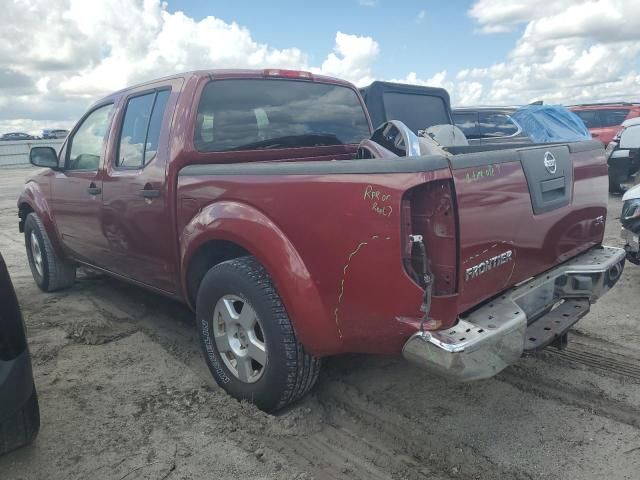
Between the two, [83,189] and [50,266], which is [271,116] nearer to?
[83,189]

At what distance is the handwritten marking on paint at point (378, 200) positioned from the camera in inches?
84.4

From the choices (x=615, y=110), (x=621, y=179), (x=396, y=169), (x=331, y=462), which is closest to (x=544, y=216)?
(x=396, y=169)

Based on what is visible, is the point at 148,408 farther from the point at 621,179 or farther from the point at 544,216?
the point at 621,179

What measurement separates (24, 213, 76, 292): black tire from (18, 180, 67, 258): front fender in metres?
0.11

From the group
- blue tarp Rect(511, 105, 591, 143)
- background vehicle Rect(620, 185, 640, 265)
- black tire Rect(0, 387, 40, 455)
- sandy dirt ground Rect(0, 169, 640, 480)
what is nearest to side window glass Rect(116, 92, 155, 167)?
sandy dirt ground Rect(0, 169, 640, 480)

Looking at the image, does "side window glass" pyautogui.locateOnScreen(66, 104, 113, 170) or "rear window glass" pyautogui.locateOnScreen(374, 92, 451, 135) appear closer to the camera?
"side window glass" pyautogui.locateOnScreen(66, 104, 113, 170)

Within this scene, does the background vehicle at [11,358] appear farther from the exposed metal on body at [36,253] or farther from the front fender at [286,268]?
the exposed metal on body at [36,253]

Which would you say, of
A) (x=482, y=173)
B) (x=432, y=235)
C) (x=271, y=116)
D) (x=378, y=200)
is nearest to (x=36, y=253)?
(x=271, y=116)

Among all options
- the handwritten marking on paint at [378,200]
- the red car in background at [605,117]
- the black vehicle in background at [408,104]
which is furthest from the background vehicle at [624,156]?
the handwritten marking on paint at [378,200]

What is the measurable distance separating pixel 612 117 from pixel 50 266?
46.6 feet

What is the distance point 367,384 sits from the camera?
3.22 meters

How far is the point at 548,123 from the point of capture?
994cm

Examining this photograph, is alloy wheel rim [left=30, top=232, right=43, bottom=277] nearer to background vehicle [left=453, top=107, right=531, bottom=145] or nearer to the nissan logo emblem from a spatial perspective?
the nissan logo emblem

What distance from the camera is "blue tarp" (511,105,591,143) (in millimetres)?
9656
